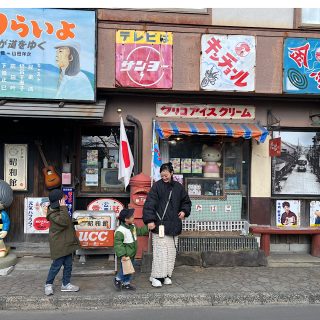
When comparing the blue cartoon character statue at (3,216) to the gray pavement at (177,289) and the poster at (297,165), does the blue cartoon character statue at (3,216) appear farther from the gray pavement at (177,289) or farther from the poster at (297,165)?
the poster at (297,165)

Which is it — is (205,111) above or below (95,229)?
above

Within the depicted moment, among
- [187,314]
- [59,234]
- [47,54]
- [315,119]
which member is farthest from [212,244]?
[47,54]

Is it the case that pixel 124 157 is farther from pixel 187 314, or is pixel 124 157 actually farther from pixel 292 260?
pixel 292 260

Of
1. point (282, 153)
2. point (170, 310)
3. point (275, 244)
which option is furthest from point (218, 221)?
point (170, 310)

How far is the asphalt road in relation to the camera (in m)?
5.18

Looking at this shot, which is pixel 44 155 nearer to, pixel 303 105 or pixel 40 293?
pixel 40 293

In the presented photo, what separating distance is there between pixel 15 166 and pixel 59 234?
3155 millimetres

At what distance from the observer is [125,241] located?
5824mm

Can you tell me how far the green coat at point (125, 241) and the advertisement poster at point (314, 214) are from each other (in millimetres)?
4724

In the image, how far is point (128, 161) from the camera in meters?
7.51

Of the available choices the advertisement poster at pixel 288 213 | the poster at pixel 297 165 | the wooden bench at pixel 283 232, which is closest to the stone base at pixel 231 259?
the wooden bench at pixel 283 232

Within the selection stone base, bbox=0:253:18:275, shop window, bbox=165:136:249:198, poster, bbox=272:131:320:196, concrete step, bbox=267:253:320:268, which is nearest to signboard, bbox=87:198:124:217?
shop window, bbox=165:136:249:198

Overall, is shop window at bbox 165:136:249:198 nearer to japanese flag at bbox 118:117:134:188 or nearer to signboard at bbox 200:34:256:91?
japanese flag at bbox 118:117:134:188

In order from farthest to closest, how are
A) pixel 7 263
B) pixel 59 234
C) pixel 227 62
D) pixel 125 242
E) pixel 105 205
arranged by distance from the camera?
1. pixel 105 205
2. pixel 227 62
3. pixel 7 263
4. pixel 125 242
5. pixel 59 234
